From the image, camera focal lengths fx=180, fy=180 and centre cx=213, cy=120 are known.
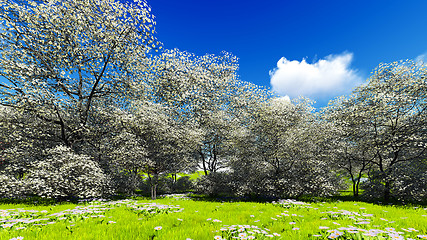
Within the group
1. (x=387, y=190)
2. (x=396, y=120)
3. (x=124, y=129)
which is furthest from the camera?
(x=124, y=129)

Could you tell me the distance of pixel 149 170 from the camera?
16141 millimetres

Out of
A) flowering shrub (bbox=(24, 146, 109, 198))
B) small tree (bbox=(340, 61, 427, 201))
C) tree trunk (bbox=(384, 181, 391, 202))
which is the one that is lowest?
tree trunk (bbox=(384, 181, 391, 202))

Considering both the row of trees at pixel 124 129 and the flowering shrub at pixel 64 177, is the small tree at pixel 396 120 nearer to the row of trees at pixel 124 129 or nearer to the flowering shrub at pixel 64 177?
the row of trees at pixel 124 129

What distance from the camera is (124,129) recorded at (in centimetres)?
1612

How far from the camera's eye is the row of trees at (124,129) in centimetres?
1230

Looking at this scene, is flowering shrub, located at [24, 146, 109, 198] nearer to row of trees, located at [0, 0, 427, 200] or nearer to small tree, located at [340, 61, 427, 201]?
row of trees, located at [0, 0, 427, 200]

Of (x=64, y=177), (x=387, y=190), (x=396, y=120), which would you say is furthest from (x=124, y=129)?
(x=396, y=120)

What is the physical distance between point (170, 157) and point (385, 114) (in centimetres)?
1842

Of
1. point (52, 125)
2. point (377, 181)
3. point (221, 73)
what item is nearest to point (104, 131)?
point (52, 125)

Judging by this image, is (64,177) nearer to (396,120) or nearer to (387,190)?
(387,190)

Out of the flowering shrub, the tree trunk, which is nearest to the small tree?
the tree trunk

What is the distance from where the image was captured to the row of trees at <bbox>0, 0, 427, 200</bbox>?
1230 cm

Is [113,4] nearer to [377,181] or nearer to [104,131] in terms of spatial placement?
[104,131]

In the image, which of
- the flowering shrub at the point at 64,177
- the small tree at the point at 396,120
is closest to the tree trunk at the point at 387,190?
the small tree at the point at 396,120
